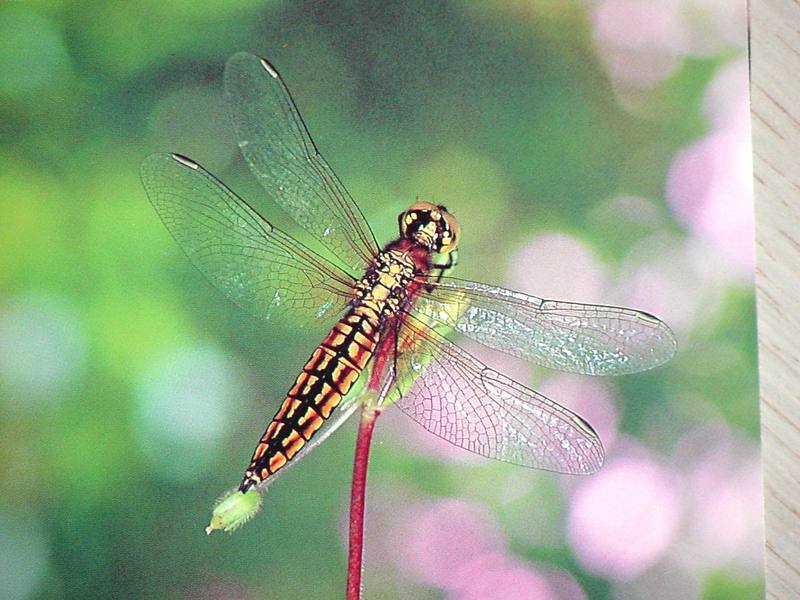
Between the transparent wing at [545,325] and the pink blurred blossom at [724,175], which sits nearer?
the transparent wing at [545,325]

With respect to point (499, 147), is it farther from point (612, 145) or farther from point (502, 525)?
point (502, 525)

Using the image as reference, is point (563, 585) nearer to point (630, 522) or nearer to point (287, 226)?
point (630, 522)

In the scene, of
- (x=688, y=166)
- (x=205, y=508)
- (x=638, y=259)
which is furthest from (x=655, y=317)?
(x=205, y=508)

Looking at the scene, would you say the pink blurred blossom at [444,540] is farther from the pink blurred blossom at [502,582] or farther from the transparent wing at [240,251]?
the transparent wing at [240,251]

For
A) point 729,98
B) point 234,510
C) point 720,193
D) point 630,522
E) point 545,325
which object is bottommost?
point 234,510

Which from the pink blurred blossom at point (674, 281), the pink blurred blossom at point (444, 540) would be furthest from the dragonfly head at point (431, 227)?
the pink blurred blossom at point (444, 540)

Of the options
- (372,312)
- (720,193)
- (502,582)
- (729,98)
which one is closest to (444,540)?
(502,582)

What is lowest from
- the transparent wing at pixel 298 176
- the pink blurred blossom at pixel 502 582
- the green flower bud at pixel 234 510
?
the green flower bud at pixel 234 510
